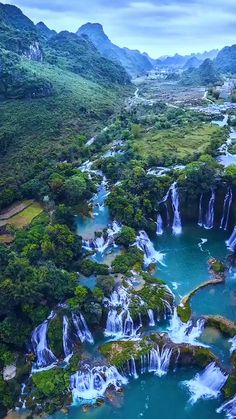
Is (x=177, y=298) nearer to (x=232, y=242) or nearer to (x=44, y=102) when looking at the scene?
(x=232, y=242)

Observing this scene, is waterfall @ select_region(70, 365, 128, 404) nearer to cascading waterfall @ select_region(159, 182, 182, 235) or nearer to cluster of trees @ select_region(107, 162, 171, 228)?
cluster of trees @ select_region(107, 162, 171, 228)

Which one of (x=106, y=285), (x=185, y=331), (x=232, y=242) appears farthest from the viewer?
(x=232, y=242)

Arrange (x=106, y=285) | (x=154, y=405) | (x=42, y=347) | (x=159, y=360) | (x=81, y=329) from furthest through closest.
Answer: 1. (x=106, y=285)
2. (x=81, y=329)
3. (x=42, y=347)
4. (x=159, y=360)
5. (x=154, y=405)

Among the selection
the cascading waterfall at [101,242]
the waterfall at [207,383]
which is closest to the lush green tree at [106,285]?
the cascading waterfall at [101,242]

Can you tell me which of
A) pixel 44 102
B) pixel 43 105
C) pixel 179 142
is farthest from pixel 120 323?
pixel 44 102

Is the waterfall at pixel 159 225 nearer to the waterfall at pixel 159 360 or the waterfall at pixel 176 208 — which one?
the waterfall at pixel 176 208

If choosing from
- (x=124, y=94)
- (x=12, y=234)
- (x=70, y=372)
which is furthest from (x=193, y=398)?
(x=124, y=94)
